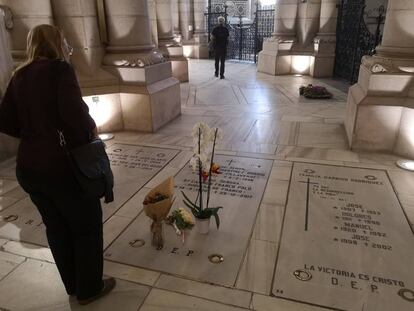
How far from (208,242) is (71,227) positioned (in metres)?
1.27

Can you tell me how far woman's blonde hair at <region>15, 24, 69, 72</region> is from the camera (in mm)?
1957

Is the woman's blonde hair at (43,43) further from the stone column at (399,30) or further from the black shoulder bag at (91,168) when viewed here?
the stone column at (399,30)

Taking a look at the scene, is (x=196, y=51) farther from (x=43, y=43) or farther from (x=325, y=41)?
(x=43, y=43)

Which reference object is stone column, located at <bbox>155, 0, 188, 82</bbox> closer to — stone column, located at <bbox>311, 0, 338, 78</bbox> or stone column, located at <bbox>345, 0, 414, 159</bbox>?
stone column, located at <bbox>311, 0, 338, 78</bbox>

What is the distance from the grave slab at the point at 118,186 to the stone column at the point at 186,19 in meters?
12.9

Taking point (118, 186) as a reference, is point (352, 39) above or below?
above

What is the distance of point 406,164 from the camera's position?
15.0 feet

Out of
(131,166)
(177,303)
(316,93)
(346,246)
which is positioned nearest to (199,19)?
(316,93)

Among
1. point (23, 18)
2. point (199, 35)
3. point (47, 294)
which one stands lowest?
point (47, 294)

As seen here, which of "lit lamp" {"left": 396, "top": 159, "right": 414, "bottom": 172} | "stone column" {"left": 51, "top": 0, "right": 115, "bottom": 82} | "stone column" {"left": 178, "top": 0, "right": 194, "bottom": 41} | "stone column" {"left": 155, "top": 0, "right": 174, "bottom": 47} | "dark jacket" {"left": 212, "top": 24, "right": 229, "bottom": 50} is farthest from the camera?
"stone column" {"left": 178, "top": 0, "right": 194, "bottom": 41}

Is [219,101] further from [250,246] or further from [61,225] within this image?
[61,225]

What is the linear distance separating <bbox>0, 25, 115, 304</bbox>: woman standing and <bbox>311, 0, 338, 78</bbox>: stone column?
10396 mm

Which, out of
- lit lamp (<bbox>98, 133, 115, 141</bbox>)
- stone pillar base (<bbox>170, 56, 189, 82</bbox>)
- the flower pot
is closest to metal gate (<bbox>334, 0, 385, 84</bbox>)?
stone pillar base (<bbox>170, 56, 189, 82</bbox>)

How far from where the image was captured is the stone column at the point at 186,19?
16.4m
